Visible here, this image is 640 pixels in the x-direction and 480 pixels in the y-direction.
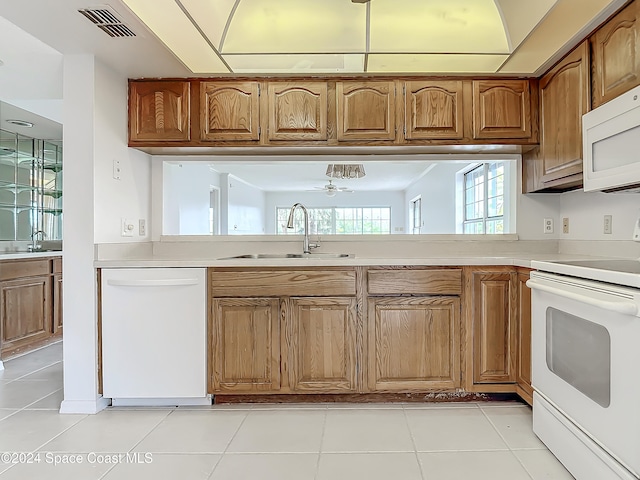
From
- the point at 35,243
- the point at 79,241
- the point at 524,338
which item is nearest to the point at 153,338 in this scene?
the point at 79,241

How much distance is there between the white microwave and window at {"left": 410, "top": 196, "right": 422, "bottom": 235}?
19.8ft

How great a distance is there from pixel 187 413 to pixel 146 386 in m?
0.28

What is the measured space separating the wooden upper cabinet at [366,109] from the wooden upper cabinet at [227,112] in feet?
1.79

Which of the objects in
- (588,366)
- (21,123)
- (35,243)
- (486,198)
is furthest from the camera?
(486,198)

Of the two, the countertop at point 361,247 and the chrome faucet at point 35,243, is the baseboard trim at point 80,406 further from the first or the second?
the chrome faucet at point 35,243

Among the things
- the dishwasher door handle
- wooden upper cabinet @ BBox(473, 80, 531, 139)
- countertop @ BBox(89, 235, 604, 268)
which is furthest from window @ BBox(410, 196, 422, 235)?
the dishwasher door handle

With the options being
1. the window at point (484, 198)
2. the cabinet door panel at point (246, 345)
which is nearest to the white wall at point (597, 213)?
the window at point (484, 198)

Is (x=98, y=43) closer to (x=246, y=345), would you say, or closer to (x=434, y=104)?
(x=246, y=345)

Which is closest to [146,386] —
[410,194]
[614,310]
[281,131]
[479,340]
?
[281,131]

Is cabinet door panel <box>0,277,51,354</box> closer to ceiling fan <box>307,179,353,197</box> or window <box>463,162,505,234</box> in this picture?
window <box>463,162,505,234</box>

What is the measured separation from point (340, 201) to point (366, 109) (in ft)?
25.0

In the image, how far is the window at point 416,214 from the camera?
8064 millimetres

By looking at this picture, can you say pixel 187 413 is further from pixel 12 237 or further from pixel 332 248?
pixel 12 237

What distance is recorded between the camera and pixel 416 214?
859 cm
